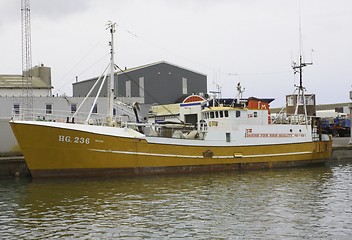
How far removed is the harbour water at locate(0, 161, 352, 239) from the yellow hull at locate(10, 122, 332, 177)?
0.80 m

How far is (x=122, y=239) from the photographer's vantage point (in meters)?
12.1

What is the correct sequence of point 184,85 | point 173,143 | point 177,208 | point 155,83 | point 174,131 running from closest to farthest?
point 177,208 < point 173,143 < point 174,131 < point 155,83 < point 184,85

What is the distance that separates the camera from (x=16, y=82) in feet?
147

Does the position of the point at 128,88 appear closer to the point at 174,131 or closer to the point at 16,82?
the point at 16,82

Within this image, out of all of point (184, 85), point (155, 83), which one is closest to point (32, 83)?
point (155, 83)

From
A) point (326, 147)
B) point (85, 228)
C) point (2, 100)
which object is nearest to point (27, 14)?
point (2, 100)

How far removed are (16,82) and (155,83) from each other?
14.7m

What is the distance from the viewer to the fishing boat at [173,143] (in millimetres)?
22859

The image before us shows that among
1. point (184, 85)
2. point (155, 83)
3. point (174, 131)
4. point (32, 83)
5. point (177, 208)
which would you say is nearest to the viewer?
point (177, 208)

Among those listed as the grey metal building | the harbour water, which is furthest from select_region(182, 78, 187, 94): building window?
the harbour water

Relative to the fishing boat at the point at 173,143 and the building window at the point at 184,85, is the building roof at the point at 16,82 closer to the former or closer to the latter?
the building window at the point at 184,85

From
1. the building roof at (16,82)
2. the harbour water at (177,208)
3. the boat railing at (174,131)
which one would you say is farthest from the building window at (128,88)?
the harbour water at (177,208)

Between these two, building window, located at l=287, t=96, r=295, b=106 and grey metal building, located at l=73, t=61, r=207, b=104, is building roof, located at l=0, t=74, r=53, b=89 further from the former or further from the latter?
building window, located at l=287, t=96, r=295, b=106

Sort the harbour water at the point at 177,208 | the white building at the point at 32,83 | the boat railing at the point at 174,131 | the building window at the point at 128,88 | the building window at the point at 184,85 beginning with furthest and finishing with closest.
Answer: the building window at the point at 184,85, the building window at the point at 128,88, the white building at the point at 32,83, the boat railing at the point at 174,131, the harbour water at the point at 177,208
